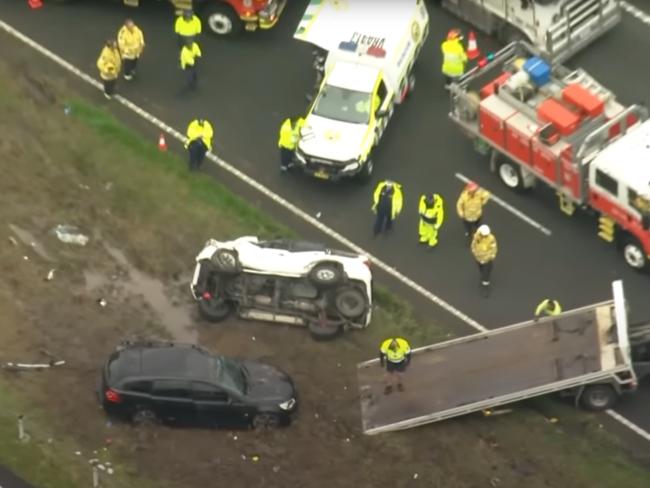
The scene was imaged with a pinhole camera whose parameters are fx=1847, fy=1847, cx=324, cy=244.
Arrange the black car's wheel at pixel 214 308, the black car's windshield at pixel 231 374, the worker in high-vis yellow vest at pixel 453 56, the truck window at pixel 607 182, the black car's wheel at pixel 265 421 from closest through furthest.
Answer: the black car's windshield at pixel 231 374, the black car's wheel at pixel 265 421, the black car's wheel at pixel 214 308, the truck window at pixel 607 182, the worker in high-vis yellow vest at pixel 453 56

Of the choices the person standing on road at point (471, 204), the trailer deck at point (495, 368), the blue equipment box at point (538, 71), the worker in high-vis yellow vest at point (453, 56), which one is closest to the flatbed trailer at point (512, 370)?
the trailer deck at point (495, 368)

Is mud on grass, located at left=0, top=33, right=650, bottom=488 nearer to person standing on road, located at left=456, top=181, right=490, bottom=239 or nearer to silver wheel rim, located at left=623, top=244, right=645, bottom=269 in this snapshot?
person standing on road, located at left=456, top=181, right=490, bottom=239

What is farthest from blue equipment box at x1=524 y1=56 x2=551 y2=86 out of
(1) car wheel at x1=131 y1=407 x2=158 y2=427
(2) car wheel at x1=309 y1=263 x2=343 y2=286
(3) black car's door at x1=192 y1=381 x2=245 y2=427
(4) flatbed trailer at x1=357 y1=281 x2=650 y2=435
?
(1) car wheel at x1=131 y1=407 x2=158 y2=427

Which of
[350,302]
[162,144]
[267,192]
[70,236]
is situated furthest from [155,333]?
[162,144]

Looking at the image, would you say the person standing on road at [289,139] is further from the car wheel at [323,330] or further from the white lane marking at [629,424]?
the white lane marking at [629,424]

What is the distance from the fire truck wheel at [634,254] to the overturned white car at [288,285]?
16.7 ft

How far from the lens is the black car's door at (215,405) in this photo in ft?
105

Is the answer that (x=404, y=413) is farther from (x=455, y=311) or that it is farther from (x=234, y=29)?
(x=234, y=29)

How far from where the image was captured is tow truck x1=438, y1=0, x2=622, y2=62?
3894 cm

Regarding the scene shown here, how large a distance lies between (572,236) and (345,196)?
462 centimetres

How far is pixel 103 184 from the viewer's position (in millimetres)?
37281

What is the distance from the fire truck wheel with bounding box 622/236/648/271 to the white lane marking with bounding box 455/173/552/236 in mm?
1683

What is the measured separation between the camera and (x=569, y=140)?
35.5 m

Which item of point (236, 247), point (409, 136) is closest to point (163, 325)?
point (236, 247)
